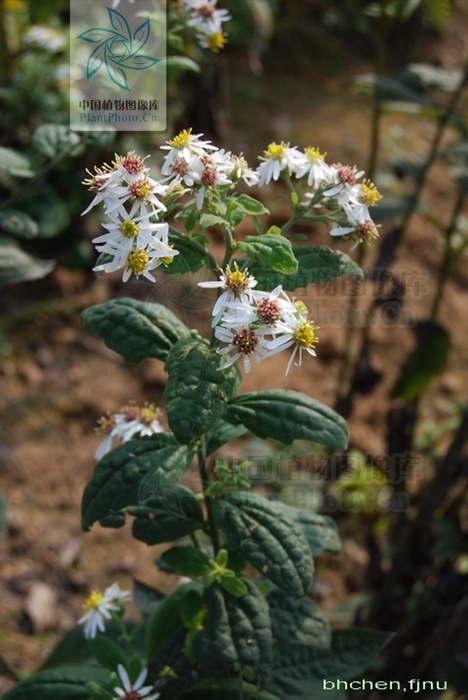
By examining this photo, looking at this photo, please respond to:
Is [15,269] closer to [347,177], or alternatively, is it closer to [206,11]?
[206,11]

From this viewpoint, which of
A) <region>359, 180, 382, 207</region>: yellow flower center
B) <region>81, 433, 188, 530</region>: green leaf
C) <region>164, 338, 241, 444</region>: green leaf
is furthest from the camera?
<region>359, 180, 382, 207</region>: yellow flower center

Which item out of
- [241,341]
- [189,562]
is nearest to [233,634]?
[189,562]

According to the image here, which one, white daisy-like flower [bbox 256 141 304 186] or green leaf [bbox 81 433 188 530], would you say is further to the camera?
white daisy-like flower [bbox 256 141 304 186]

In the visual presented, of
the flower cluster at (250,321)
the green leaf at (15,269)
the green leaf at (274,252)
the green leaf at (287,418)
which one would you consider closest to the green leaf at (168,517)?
the green leaf at (287,418)

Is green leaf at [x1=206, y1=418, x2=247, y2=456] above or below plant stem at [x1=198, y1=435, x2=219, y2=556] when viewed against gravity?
above

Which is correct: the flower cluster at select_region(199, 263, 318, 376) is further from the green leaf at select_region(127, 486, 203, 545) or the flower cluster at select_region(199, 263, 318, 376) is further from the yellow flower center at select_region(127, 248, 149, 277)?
the green leaf at select_region(127, 486, 203, 545)

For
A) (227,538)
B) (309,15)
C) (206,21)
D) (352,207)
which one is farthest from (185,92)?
(227,538)

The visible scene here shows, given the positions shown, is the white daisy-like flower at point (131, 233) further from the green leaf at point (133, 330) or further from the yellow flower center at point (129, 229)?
the green leaf at point (133, 330)

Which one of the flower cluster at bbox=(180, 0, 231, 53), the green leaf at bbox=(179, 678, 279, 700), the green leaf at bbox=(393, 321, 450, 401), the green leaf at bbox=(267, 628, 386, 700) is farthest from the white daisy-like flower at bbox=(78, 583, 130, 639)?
the flower cluster at bbox=(180, 0, 231, 53)
